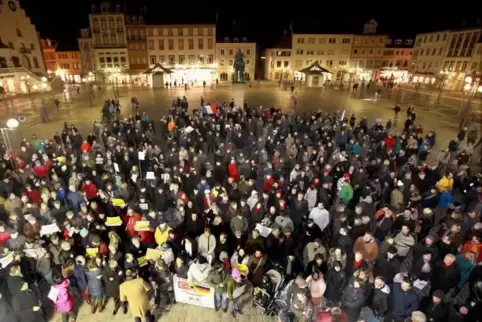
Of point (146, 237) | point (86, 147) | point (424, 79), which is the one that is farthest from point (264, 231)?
point (424, 79)

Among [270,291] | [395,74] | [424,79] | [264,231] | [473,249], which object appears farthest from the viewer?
[395,74]

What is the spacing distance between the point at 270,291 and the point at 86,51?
191 ft

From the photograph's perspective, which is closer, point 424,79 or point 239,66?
point 239,66

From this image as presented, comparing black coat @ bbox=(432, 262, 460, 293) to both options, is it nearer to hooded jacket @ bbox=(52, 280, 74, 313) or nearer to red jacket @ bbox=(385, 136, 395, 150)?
hooded jacket @ bbox=(52, 280, 74, 313)

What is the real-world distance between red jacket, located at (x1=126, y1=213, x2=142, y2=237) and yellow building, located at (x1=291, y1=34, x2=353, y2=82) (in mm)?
51433

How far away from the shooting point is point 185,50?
167ft

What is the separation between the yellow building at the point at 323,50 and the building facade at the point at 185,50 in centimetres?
1560

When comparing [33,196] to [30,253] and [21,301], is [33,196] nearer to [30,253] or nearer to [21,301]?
[30,253]

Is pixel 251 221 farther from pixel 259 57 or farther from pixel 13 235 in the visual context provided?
pixel 259 57

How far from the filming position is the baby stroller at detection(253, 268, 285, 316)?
6.19 m

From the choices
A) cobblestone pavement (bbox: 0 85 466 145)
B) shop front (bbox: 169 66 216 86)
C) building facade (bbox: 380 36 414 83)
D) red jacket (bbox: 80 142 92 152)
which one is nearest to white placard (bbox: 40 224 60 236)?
red jacket (bbox: 80 142 92 152)

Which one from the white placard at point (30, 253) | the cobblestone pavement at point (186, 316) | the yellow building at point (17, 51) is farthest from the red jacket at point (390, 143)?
Answer: the yellow building at point (17, 51)

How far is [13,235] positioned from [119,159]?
5.13 metres

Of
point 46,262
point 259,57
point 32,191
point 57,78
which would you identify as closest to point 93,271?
point 46,262
